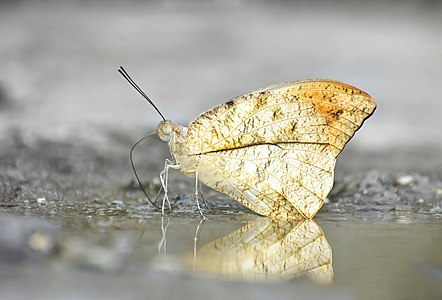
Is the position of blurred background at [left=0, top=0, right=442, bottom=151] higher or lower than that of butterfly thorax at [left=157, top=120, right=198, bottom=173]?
higher

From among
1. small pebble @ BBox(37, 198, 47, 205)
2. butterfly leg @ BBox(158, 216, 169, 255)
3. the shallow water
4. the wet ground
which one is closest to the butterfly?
the wet ground

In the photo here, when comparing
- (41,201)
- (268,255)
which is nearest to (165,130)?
(41,201)

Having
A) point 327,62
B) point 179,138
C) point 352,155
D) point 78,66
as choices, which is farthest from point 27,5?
point 179,138

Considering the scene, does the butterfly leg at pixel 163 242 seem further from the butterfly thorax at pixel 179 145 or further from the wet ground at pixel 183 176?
the butterfly thorax at pixel 179 145

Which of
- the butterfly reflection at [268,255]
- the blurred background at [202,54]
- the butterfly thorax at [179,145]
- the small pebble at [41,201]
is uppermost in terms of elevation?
the blurred background at [202,54]

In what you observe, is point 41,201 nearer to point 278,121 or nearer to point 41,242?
point 278,121

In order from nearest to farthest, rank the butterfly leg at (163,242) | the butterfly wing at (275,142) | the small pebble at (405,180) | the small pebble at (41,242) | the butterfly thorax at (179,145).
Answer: the small pebble at (41,242) < the butterfly leg at (163,242) < the butterfly wing at (275,142) < the butterfly thorax at (179,145) < the small pebble at (405,180)

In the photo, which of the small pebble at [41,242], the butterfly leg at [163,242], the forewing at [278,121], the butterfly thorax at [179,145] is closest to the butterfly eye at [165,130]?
the butterfly thorax at [179,145]

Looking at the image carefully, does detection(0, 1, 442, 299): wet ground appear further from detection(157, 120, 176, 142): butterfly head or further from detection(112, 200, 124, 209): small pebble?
detection(157, 120, 176, 142): butterfly head
